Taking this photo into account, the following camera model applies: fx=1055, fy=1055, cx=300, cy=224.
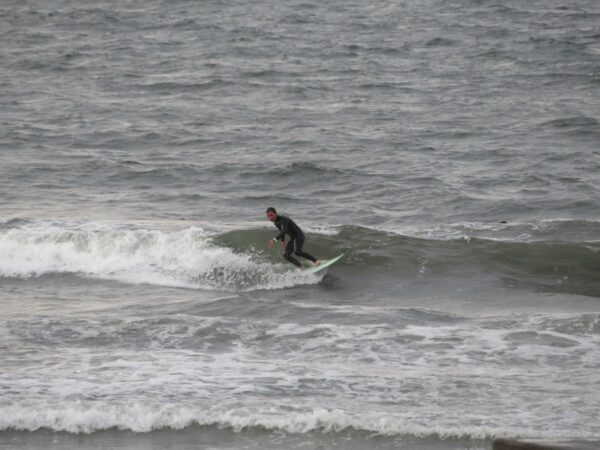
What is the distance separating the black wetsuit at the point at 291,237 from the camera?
61.6 ft

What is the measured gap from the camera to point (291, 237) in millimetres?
19219

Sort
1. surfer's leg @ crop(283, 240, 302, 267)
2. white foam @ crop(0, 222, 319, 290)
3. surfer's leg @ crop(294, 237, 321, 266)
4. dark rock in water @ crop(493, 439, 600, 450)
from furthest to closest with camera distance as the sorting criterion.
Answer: white foam @ crop(0, 222, 319, 290)
surfer's leg @ crop(283, 240, 302, 267)
surfer's leg @ crop(294, 237, 321, 266)
dark rock in water @ crop(493, 439, 600, 450)

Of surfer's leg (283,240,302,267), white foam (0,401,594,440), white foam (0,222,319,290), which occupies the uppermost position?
white foam (0,401,594,440)

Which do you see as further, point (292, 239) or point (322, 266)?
point (322, 266)

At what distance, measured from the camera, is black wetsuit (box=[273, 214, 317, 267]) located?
18.8 metres

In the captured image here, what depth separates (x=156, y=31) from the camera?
4347 centimetres

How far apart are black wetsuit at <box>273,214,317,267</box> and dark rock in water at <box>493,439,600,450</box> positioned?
9264 mm

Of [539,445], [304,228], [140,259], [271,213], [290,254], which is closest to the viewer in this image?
[539,445]

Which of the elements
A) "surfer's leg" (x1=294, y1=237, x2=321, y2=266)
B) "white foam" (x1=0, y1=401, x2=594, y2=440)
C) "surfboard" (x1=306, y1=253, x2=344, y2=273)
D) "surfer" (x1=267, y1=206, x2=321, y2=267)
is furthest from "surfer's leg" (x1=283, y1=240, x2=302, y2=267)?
"white foam" (x1=0, y1=401, x2=594, y2=440)

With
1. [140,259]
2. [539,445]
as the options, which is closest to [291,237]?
[140,259]

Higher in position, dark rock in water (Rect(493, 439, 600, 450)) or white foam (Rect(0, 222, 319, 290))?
dark rock in water (Rect(493, 439, 600, 450))

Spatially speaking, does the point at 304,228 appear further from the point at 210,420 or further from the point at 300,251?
the point at 210,420

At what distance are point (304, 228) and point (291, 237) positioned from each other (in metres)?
2.69

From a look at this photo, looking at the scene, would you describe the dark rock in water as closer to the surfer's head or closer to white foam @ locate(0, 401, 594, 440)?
white foam @ locate(0, 401, 594, 440)
